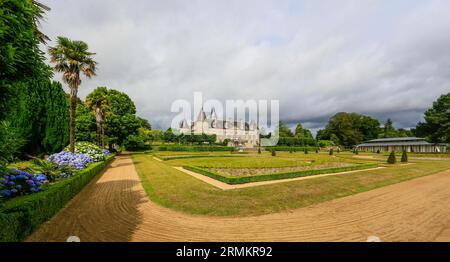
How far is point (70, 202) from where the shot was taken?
845 cm

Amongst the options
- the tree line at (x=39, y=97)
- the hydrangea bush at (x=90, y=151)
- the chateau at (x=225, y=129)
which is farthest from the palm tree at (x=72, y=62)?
the chateau at (x=225, y=129)

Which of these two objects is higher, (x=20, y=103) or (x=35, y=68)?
(x=35, y=68)

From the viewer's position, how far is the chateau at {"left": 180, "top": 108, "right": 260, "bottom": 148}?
87.9m

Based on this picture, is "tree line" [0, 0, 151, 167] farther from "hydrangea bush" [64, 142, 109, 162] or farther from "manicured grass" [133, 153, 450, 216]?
"manicured grass" [133, 153, 450, 216]

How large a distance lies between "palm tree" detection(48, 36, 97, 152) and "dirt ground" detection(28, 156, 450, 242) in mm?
10656

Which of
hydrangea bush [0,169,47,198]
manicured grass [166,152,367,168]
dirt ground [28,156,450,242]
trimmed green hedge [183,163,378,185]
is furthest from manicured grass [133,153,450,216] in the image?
manicured grass [166,152,367,168]

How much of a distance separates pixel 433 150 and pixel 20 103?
84.0 metres

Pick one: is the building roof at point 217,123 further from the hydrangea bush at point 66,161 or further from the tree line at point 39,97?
the hydrangea bush at point 66,161

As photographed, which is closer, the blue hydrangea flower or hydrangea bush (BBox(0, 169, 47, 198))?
the blue hydrangea flower

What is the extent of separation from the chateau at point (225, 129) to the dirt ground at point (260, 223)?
76.1 meters

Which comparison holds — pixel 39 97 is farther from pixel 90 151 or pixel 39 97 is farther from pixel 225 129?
pixel 225 129

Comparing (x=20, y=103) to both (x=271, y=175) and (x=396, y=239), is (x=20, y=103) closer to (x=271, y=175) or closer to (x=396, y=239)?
(x=396, y=239)

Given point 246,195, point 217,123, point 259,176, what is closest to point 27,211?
point 246,195
